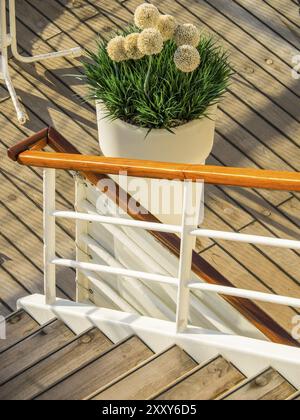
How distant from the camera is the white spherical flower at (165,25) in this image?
12.9ft

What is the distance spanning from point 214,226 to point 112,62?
3.72 feet

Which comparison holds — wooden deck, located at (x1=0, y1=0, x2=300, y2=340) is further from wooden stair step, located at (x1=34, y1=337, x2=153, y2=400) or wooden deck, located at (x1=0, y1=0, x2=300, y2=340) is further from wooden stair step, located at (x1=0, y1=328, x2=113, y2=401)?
wooden stair step, located at (x1=34, y1=337, x2=153, y2=400)

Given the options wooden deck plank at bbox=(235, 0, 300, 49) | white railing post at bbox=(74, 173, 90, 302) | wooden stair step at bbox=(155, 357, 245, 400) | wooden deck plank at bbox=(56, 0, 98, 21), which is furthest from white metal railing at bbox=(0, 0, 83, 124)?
wooden stair step at bbox=(155, 357, 245, 400)

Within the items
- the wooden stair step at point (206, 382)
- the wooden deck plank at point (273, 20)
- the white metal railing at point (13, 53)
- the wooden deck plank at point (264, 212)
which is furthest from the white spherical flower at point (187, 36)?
the wooden deck plank at point (273, 20)

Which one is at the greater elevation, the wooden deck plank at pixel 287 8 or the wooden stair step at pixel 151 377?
the wooden stair step at pixel 151 377

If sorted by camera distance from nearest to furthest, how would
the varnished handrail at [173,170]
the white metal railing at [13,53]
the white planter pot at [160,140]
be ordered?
the varnished handrail at [173,170], the white planter pot at [160,140], the white metal railing at [13,53]

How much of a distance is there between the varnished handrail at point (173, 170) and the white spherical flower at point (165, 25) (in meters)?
0.93

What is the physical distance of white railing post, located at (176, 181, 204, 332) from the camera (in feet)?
10.3

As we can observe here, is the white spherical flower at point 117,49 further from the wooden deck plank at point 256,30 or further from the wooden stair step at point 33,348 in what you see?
the wooden deck plank at point 256,30

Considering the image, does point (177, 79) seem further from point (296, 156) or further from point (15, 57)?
point (15, 57)

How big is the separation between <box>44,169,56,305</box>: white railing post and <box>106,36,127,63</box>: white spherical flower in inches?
28.1

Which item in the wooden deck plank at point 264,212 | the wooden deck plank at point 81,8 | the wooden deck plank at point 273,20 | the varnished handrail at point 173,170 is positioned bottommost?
the wooden deck plank at point 81,8

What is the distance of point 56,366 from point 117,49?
125 cm

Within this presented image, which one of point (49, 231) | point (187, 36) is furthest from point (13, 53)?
point (49, 231)
